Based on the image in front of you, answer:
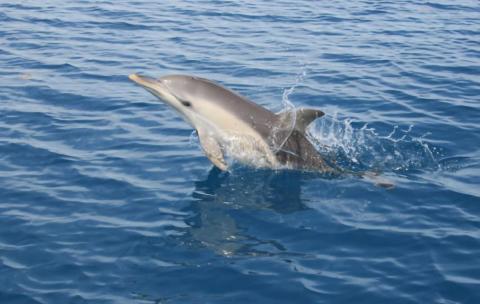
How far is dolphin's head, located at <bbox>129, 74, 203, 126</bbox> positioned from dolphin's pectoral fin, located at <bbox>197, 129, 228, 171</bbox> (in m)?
0.39

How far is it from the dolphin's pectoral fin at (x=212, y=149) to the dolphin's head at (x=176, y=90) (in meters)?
0.39

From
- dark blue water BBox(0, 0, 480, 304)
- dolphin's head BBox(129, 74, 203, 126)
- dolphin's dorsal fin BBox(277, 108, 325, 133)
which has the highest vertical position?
dolphin's head BBox(129, 74, 203, 126)

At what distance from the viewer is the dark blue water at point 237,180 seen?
30.4 feet

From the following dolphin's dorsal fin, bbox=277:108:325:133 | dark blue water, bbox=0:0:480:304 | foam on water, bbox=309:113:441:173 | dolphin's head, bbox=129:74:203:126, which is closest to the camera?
dark blue water, bbox=0:0:480:304

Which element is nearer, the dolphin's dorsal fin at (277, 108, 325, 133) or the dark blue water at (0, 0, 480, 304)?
the dark blue water at (0, 0, 480, 304)

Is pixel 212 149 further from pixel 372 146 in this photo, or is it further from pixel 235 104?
pixel 372 146

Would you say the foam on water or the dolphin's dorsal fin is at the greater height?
the dolphin's dorsal fin

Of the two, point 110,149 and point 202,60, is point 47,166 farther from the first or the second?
point 202,60

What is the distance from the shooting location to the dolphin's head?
1253 cm

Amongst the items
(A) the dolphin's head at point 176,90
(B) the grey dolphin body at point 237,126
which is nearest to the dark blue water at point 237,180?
(B) the grey dolphin body at point 237,126

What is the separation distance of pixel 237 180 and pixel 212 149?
65 centimetres

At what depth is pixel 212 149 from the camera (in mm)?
12391

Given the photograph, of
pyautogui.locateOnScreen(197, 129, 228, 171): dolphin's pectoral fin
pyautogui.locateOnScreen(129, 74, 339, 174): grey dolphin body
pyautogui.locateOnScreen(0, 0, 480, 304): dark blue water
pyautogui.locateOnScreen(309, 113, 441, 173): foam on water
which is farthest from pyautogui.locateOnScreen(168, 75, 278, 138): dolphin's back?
pyautogui.locateOnScreen(309, 113, 441, 173): foam on water

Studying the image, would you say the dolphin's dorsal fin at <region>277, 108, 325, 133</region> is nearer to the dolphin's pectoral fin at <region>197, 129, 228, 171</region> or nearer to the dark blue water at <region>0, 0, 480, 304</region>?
the dark blue water at <region>0, 0, 480, 304</region>
